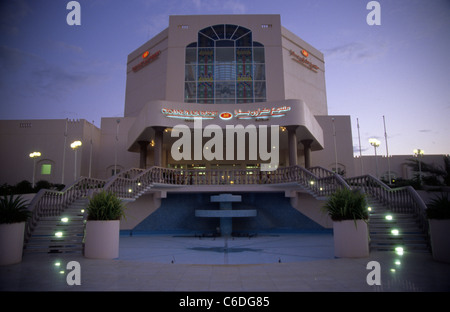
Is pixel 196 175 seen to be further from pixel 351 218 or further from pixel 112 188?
pixel 351 218

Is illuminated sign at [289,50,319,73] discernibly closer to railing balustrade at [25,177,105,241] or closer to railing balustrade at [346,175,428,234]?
railing balustrade at [346,175,428,234]

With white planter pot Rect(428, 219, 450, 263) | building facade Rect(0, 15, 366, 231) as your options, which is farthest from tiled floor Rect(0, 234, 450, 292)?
building facade Rect(0, 15, 366, 231)

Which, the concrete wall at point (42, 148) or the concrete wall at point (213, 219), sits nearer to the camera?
the concrete wall at point (213, 219)

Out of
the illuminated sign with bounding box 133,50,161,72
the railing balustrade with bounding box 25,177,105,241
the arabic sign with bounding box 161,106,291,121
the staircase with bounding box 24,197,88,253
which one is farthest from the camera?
the illuminated sign with bounding box 133,50,161,72

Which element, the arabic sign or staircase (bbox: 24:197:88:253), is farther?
the arabic sign

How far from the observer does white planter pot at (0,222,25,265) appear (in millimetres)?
8523

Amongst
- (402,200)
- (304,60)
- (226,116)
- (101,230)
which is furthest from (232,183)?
(304,60)

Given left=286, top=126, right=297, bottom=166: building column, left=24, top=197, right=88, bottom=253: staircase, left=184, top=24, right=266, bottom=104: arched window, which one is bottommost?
left=24, top=197, right=88, bottom=253: staircase

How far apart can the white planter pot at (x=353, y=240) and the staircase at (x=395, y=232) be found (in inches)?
64.5

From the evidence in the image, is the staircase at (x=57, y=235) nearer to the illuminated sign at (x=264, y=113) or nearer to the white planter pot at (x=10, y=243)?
the white planter pot at (x=10, y=243)

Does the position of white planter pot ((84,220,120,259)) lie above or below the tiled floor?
above

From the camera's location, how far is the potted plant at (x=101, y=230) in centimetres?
957

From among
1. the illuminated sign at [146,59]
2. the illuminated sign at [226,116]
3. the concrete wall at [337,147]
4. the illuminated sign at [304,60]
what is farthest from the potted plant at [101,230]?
the illuminated sign at [304,60]
